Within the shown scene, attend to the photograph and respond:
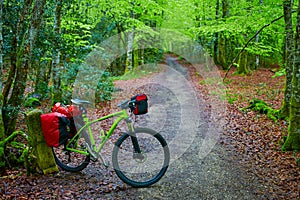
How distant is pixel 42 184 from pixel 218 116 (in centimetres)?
689

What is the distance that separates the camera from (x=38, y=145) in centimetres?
459

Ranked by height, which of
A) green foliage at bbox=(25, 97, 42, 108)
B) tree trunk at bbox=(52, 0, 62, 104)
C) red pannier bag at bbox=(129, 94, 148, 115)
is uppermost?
tree trunk at bbox=(52, 0, 62, 104)

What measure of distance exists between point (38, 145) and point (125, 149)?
4.71 feet

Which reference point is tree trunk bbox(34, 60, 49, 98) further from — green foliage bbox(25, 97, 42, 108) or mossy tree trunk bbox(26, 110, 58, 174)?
mossy tree trunk bbox(26, 110, 58, 174)

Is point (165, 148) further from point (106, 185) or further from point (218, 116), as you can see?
point (218, 116)

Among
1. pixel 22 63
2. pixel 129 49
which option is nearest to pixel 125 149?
pixel 22 63

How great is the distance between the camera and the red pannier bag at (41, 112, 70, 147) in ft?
14.4

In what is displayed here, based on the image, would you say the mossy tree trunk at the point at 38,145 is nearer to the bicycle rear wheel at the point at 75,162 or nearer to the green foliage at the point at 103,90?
the bicycle rear wheel at the point at 75,162

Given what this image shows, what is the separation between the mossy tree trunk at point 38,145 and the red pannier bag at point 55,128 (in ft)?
0.58

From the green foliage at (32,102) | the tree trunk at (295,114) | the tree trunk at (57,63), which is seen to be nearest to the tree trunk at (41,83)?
the green foliage at (32,102)

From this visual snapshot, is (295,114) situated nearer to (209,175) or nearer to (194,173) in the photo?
(209,175)

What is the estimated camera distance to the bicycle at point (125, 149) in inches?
173

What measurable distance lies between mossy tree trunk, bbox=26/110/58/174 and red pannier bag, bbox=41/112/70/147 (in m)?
0.18

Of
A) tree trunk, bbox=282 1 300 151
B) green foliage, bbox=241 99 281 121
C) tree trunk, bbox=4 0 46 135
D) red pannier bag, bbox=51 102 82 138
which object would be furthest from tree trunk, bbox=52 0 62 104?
green foliage, bbox=241 99 281 121
